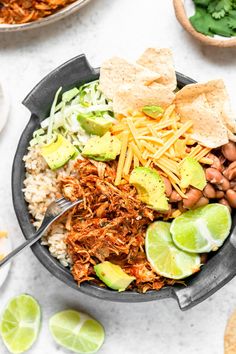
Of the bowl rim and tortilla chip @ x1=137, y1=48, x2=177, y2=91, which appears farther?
the bowl rim

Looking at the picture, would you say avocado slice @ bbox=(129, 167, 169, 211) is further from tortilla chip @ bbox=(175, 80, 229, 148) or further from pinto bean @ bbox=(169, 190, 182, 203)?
tortilla chip @ bbox=(175, 80, 229, 148)

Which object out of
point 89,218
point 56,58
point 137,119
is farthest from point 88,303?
point 56,58

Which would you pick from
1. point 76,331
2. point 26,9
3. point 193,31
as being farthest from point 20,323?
point 193,31

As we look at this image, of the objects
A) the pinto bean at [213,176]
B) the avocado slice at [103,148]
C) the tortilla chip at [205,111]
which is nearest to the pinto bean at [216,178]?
the pinto bean at [213,176]

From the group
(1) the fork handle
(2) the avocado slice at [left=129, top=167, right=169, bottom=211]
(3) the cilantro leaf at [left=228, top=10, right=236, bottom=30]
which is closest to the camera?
(2) the avocado slice at [left=129, top=167, right=169, bottom=211]

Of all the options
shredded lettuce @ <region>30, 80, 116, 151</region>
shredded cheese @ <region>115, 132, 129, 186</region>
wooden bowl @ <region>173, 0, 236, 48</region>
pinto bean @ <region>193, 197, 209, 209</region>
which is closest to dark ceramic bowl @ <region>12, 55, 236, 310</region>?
shredded lettuce @ <region>30, 80, 116, 151</region>

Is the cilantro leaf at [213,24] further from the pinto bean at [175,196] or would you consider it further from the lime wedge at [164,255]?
the lime wedge at [164,255]

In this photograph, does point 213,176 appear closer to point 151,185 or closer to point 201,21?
point 151,185
